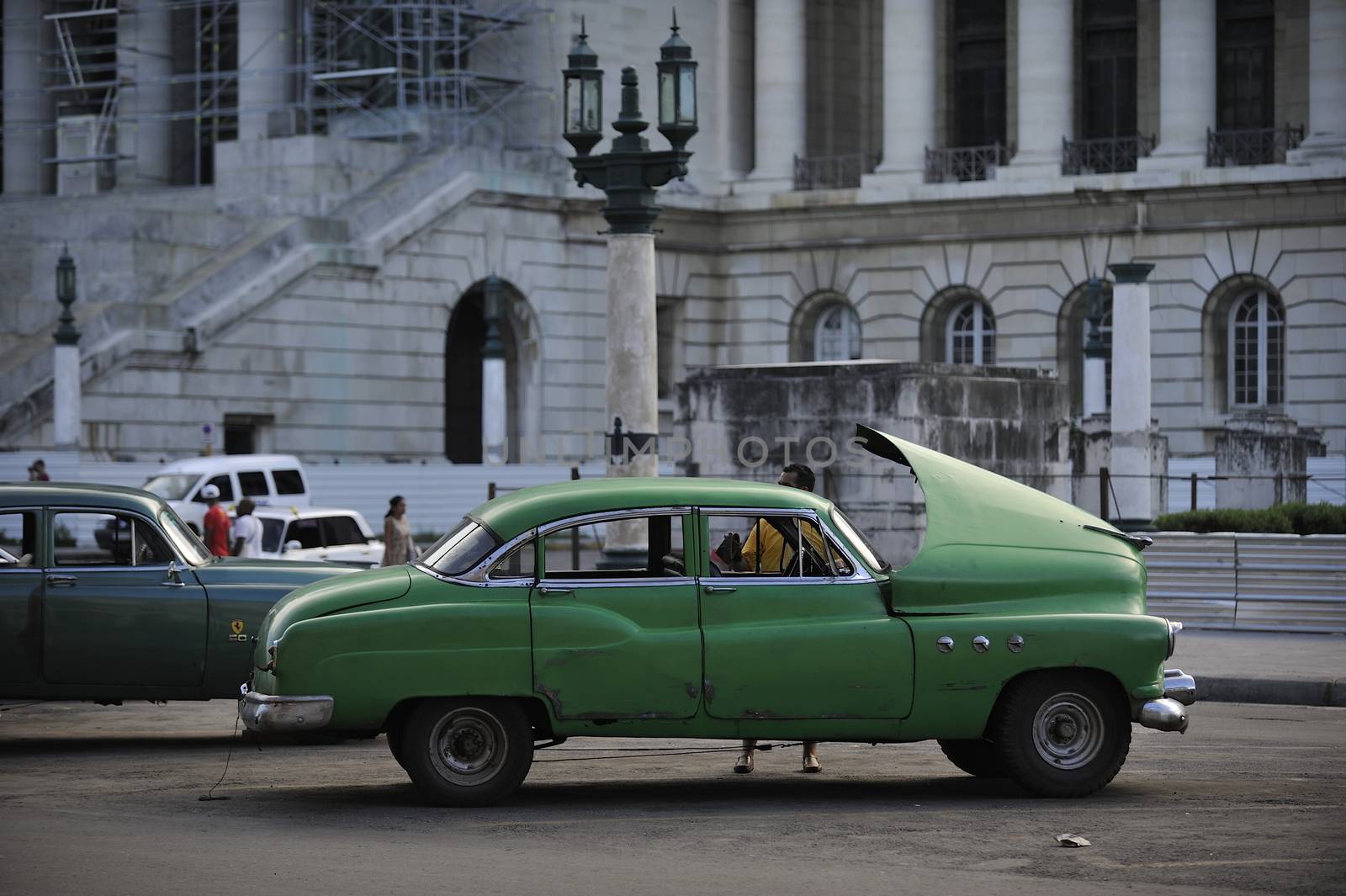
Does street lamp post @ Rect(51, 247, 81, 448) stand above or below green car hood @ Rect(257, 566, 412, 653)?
above

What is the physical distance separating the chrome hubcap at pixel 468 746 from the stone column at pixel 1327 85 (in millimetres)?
36902

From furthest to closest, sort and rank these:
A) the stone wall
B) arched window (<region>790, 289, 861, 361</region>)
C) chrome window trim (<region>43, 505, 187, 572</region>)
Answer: arched window (<region>790, 289, 861, 361</region>) < the stone wall < chrome window trim (<region>43, 505, 187, 572</region>)

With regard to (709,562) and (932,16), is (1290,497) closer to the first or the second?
(932,16)

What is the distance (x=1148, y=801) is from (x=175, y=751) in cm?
649

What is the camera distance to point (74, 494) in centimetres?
1562

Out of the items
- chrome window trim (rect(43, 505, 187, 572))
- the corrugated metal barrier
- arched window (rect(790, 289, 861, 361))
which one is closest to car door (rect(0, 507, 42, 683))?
chrome window trim (rect(43, 505, 187, 572))

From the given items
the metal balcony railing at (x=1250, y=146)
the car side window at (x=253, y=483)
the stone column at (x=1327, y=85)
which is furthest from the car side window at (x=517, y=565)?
the metal balcony railing at (x=1250, y=146)

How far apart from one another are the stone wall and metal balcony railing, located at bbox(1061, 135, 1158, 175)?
21572mm

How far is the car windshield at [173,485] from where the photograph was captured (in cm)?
3325

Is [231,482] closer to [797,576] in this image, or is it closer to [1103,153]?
[797,576]

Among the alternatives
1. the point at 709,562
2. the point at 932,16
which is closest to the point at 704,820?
the point at 709,562

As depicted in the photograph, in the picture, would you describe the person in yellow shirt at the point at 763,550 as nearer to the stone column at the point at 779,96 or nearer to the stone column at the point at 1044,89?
the stone column at the point at 1044,89

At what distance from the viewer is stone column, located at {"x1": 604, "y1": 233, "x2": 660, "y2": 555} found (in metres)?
25.4

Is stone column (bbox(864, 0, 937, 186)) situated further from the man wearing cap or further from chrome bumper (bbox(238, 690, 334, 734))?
chrome bumper (bbox(238, 690, 334, 734))
